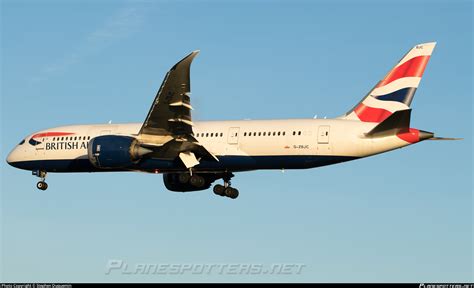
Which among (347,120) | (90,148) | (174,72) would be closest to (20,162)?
(90,148)

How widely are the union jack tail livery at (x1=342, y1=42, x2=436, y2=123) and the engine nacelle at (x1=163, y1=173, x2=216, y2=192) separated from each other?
8.78m

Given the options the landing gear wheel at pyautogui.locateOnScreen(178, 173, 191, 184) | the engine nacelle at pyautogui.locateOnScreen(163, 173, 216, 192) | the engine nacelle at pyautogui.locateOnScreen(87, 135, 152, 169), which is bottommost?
the engine nacelle at pyautogui.locateOnScreen(163, 173, 216, 192)

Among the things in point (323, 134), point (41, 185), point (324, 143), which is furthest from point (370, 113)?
point (41, 185)

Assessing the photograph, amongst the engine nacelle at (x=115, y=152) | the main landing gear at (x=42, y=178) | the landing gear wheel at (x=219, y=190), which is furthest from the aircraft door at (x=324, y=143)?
the main landing gear at (x=42, y=178)

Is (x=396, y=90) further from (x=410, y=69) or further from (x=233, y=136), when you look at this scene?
(x=233, y=136)

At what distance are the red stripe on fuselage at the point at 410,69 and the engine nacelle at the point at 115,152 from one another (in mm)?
12116

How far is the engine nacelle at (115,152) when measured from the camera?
4716 centimetres

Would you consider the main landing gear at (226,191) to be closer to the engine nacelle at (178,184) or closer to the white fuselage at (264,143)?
the engine nacelle at (178,184)

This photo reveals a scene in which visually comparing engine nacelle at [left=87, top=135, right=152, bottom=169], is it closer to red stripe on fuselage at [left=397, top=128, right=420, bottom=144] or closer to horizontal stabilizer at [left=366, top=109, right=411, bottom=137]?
Answer: horizontal stabilizer at [left=366, top=109, right=411, bottom=137]

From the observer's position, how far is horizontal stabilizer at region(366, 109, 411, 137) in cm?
4291

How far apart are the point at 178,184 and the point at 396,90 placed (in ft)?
43.1

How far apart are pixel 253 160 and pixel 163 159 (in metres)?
4.46

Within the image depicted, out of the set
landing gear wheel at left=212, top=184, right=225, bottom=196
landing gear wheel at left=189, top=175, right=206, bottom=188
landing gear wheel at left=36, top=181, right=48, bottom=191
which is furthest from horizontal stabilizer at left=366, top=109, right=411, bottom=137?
landing gear wheel at left=36, top=181, right=48, bottom=191

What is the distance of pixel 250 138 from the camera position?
47594 mm
